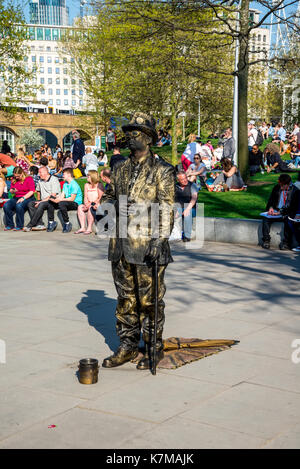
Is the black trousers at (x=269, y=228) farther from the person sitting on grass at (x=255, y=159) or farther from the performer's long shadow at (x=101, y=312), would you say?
the person sitting on grass at (x=255, y=159)

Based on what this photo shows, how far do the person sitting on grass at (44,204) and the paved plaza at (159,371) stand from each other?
4.65m

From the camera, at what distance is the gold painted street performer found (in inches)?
220

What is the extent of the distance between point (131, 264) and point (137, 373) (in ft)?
2.90

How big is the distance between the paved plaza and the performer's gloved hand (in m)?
0.92

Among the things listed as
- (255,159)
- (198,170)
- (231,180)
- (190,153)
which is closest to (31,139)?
(255,159)

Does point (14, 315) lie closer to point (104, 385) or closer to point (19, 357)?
point (19, 357)

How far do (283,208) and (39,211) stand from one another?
18.5ft

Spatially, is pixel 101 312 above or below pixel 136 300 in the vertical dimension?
below

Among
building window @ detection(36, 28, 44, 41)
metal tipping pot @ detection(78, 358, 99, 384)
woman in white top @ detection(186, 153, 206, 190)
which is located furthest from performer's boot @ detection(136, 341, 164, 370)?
building window @ detection(36, 28, 44, 41)

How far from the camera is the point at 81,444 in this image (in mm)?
4066

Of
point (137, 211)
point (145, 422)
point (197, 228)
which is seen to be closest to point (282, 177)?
point (197, 228)

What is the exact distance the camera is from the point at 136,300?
226 inches

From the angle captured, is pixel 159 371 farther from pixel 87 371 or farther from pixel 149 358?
pixel 87 371

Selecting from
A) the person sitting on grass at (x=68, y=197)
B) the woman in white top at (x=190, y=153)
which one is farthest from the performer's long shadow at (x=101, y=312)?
the woman in white top at (x=190, y=153)
